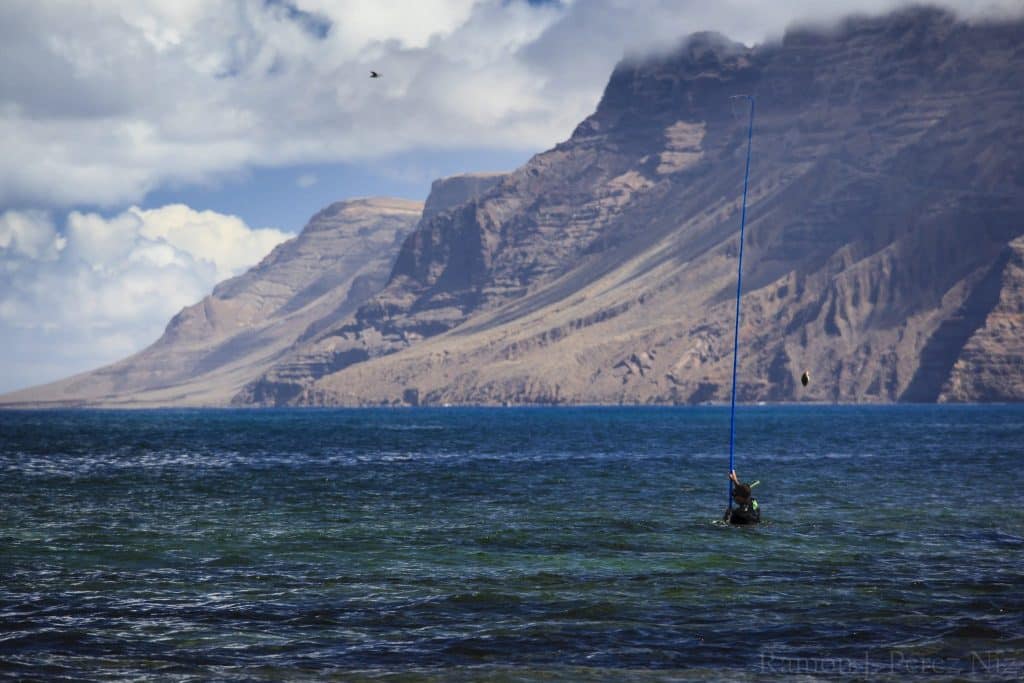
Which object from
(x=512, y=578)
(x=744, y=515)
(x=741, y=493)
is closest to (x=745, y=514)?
(x=744, y=515)

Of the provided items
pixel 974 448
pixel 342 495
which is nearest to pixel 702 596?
pixel 342 495

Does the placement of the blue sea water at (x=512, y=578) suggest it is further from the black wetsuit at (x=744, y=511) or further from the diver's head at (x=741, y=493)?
the diver's head at (x=741, y=493)

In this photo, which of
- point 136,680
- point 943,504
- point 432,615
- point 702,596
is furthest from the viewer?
point 943,504

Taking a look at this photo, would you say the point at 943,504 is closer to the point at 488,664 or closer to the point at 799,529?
the point at 799,529

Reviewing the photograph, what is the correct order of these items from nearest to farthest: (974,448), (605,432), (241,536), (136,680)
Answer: (136,680) < (241,536) < (974,448) < (605,432)

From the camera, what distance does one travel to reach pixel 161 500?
59875 millimetres

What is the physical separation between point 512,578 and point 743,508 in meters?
12.2

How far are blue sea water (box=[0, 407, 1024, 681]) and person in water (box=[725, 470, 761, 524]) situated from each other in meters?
0.61

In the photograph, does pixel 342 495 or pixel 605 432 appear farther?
pixel 605 432

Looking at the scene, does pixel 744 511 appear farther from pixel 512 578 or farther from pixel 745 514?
pixel 512 578

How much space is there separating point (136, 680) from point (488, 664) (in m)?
6.66

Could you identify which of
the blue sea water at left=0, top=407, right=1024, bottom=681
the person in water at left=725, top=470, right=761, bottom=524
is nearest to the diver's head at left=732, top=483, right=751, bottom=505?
the person in water at left=725, top=470, right=761, bottom=524

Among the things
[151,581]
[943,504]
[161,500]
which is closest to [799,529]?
[943,504]

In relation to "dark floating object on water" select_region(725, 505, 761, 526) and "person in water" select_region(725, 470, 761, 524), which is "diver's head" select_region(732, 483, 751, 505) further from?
"dark floating object on water" select_region(725, 505, 761, 526)
